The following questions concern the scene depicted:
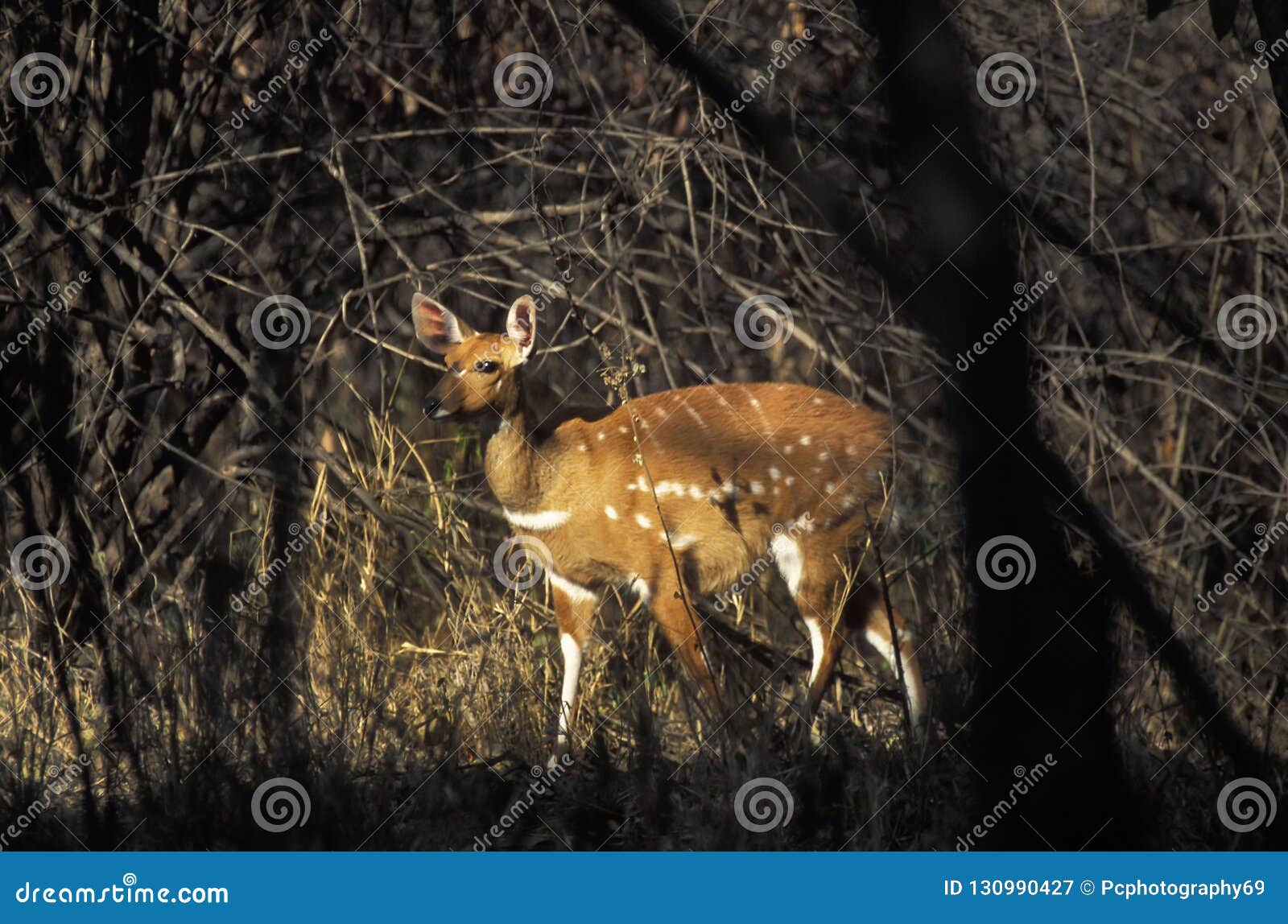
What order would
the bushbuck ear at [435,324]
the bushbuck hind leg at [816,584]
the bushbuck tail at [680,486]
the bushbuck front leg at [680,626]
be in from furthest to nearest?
the bushbuck ear at [435,324] → the bushbuck tail at [680,486] → the bushbuck hind leg at [816,584] → the bushbuck front leg at [680,626]

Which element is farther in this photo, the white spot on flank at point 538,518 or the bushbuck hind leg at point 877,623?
the white spot on flank at point 538,518

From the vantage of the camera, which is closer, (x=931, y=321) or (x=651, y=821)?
(x=931, y=321)

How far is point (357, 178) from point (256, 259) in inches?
24.0

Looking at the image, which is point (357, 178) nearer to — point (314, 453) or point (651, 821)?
point (314, 453)

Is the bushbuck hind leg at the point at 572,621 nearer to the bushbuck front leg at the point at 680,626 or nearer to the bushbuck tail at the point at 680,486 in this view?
the bushbuck tail at the point at 680,486

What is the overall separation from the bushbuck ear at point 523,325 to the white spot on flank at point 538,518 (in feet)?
1.78

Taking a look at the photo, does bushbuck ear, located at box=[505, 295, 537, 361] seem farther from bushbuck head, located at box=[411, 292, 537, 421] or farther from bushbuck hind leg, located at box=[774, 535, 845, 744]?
bushbuck hind leg, located at box=[774, 535, 845, 744]

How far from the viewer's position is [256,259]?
641 centimetres

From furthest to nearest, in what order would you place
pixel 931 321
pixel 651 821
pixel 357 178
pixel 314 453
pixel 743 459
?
pixel 357 178
pixel 314 453
pixel 743 459
pixel 651 821
pixel 931 321

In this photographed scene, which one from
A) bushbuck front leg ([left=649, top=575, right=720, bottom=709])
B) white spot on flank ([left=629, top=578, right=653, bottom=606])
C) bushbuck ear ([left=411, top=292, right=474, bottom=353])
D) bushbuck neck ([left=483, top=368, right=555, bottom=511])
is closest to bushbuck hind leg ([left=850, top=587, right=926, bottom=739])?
bushbuck front leg ([left=649, top=575, right=720, bottom=709])

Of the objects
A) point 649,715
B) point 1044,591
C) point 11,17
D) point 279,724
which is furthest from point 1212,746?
point 11,17

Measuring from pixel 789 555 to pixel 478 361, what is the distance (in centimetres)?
123

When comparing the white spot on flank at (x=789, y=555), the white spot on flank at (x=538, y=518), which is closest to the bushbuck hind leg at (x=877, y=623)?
the white spot on flank at (x=789, y=555)

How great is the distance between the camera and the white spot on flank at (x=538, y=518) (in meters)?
5.04
